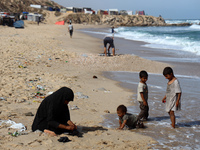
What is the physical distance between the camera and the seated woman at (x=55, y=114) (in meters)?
4.27

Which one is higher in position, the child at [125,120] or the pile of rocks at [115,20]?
the pile of rocks at [115,20]

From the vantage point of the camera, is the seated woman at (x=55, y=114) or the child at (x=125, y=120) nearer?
the seated woman at (x=55, y=114)

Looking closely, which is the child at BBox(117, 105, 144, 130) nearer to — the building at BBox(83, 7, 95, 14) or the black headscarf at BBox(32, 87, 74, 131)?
the black headscarf at BBox(32, 87, 74, 131)

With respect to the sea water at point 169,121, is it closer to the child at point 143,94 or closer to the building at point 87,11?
the child at point 143,94

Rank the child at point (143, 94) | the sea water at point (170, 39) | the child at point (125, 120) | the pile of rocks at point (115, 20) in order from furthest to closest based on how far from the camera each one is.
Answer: the pile of rocks at point (115, 20) → the sea water at point (170, 39) → the child at point (143, 94) → the child at point (125, 120)

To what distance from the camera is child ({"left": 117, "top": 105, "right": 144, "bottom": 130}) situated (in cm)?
504

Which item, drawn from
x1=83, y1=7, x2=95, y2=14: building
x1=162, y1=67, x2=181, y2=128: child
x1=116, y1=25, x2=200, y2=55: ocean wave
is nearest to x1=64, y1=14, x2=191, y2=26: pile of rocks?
x1=83, y1=7, x2=95, y2=14: building

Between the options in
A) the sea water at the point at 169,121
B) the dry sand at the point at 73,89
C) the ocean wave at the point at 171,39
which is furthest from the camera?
the ocean wave at the point at 171,39

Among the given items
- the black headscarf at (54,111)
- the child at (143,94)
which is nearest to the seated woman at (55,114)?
the black headscarf at (54,111)

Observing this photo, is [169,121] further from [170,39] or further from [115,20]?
[115,20]

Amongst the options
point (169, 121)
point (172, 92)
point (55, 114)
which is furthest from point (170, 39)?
point (55, 114)

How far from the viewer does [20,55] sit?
12648mm

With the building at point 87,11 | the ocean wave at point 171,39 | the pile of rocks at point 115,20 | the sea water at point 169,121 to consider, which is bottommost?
the sea water at point 169,121

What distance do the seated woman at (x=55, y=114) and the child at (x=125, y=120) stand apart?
995 mm
